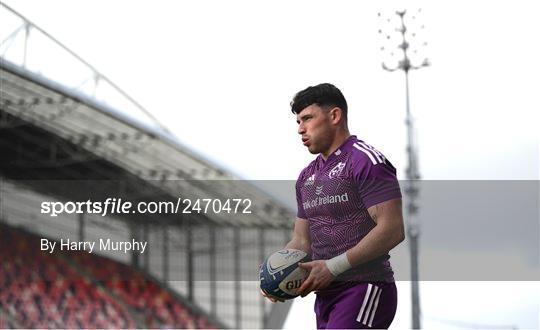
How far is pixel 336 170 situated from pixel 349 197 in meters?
0.17

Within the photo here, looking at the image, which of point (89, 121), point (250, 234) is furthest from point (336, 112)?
point (250, 234)

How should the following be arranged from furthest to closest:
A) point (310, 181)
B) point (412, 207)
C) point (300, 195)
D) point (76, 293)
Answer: point (76, 293) → point (412, 207) → point (300, 195) → point (310, 181)

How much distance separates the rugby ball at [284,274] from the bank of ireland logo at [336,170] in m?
0.55

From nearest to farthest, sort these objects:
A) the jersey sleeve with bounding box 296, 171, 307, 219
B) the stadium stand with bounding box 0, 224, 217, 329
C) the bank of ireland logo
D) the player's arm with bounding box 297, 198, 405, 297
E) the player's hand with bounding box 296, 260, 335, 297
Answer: the player's arm with bounding box 297, 198, 405, 297 < the player's hand with bounding box 296, 260, 335, 297 < the bank of ireland logo < the jersey sleeve with bounding box 296, 171, 307, 219 < the stadium stand with bounding box 0, 224, 217, 329

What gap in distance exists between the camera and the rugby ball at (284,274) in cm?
466

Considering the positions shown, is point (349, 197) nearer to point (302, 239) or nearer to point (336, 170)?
point (336, 170)

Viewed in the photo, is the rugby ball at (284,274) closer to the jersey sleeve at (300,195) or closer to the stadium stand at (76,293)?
the jersey sleeve at (300,195)

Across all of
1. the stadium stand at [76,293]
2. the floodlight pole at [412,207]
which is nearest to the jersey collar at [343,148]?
the floodlight pole at [412,207]

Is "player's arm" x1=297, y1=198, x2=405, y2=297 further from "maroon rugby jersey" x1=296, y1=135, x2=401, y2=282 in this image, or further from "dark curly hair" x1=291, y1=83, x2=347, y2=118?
"dark curly hair" x1=291, y1=83, x2=347, y2=118

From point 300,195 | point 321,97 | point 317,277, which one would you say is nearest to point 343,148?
point 321,97

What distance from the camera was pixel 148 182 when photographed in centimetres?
3147

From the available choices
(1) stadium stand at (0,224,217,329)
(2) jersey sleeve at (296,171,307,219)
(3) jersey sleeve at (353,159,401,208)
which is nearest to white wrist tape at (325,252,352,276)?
(3) jersey sleeve at (353,159,401,208)

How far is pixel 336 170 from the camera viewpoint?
4441mm

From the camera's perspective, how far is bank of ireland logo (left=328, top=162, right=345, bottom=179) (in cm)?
442
